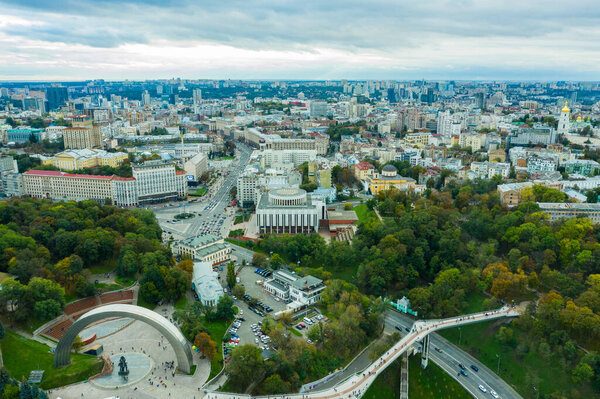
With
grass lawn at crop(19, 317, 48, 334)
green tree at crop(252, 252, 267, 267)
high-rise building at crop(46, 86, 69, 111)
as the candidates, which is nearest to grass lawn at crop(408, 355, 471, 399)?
green tree at crop(252, 252, 267, 267)

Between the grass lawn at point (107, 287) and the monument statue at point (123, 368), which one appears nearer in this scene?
the monument statue at point (123, 368)

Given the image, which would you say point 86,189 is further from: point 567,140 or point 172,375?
point 567,140

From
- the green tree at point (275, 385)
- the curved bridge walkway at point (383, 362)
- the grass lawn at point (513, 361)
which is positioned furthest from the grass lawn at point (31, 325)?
the grass lawn at point (513, 361)

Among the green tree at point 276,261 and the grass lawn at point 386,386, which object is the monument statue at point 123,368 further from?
the green tree at point 276,261

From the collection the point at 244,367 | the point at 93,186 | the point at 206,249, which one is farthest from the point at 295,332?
the point at 93,186

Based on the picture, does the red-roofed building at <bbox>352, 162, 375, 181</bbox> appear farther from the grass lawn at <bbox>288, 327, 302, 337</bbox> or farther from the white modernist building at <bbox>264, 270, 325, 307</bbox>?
the grass lawn at <bbox>288, 327, 302, 337</bbox>

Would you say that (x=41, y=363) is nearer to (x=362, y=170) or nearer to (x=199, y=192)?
(x=199, y=192)
